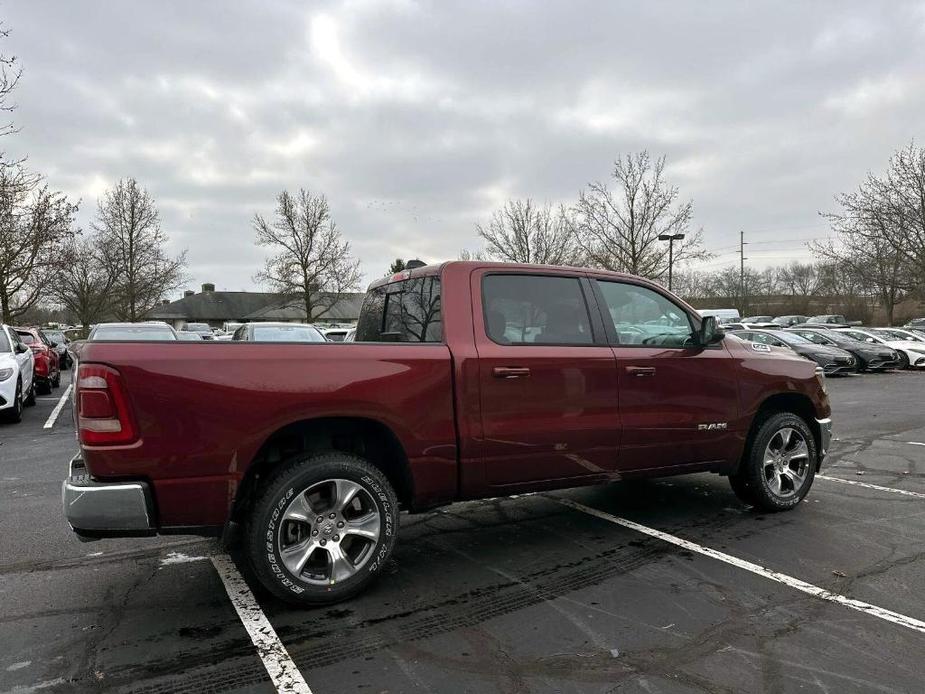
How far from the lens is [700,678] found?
2688mm

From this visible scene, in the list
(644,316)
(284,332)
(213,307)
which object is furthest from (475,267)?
(213,307)

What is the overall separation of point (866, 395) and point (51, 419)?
16517mm

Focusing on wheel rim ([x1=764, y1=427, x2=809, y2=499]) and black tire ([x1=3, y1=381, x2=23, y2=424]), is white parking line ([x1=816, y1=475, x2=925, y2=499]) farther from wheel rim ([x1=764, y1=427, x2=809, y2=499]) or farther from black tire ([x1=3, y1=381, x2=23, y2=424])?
black tire ([x1=3, y1=381, x2=23, y2=424])

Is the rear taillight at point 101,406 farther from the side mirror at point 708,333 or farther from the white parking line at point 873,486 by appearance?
the white parking line at point 873,486

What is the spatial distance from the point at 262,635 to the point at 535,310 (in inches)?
96.5

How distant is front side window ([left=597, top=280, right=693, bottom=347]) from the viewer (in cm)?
439

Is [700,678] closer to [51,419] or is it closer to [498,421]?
[498,421]

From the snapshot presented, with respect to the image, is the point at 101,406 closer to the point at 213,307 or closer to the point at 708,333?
the point at 708,333

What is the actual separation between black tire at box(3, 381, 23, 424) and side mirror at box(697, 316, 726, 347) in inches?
416

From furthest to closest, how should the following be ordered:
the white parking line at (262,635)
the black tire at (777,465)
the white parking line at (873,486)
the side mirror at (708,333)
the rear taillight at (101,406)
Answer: the white parking line at (873,486) < the black tire at (777,465) < the side mirror at (708,333) < the rear taillight at (101,406) < the white parking line at (262,635)

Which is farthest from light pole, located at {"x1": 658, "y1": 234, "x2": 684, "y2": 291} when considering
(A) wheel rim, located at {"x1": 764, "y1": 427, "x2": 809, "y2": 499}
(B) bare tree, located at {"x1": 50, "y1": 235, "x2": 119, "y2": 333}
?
(B) bare tree, located at {"x1": 50, "y1": 235, "x2": 119, "y2": 333}

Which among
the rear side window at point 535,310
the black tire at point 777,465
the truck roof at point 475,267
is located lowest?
the black tire at point 777,465

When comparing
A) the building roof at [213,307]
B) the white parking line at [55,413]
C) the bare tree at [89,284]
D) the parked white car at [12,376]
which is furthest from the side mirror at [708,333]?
the building roof at [213,307]

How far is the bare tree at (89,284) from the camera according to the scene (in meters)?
39.2
